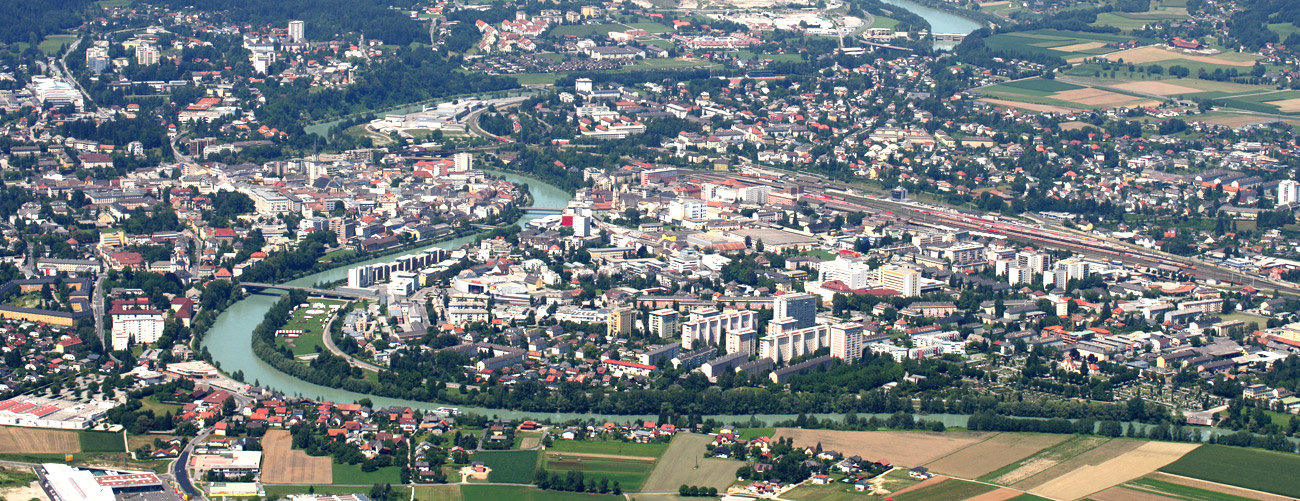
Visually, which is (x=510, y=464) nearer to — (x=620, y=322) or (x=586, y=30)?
(x=620, y=322)

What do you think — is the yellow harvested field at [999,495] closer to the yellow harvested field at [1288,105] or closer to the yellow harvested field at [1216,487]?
the yellow harvested field at [1216,487]

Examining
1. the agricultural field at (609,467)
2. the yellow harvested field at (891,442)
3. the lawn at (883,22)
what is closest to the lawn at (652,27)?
the lawn at (883,22)

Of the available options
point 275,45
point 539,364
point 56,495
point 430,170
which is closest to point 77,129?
point 430,170

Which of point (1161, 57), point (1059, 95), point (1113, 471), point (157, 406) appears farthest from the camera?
point (1161, 57)

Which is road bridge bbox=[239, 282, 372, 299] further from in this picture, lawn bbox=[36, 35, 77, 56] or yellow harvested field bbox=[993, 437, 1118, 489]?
lawn bbox=[36, 35, 77, 56]

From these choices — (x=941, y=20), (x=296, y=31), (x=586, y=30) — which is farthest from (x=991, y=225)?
(x=941, y=20)

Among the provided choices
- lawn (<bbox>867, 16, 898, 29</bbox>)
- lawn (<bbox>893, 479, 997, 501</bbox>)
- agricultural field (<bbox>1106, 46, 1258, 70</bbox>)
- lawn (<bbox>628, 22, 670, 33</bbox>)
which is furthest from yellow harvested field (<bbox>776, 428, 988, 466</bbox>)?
lawn (<bbox>867, 16, 898, 29</bbox>)
